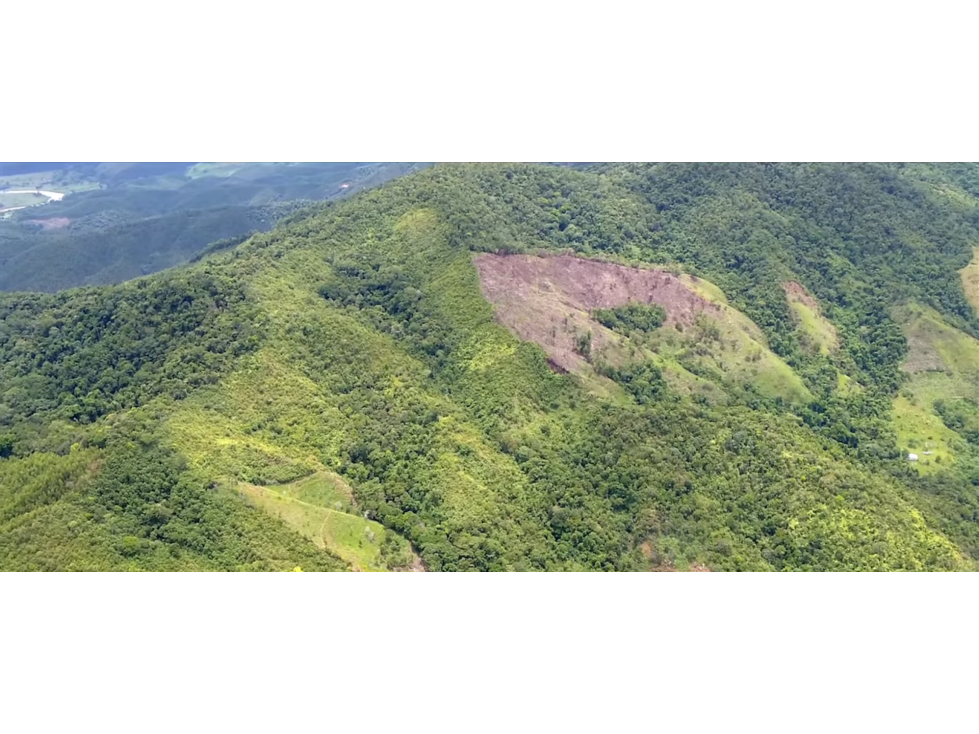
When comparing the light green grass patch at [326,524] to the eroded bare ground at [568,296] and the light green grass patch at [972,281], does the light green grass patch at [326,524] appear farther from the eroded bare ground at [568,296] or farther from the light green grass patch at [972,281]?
the light green grass patch at [972,281]

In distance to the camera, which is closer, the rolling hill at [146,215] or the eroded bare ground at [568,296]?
the eroded bare ground at [568,296]

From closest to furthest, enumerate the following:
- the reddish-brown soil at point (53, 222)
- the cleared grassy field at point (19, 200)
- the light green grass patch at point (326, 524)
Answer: the light green grass patch at point (326, 524)
the reddish-brown soil at point (53, 222)
the cleared grassy field at point (19, 200)

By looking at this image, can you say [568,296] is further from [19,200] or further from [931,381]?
[19,200]

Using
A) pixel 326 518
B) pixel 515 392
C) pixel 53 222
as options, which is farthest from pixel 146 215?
pixel 326 518

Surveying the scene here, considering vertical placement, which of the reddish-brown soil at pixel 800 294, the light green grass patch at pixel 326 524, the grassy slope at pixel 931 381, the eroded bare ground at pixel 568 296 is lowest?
the grassy slope at pixel 931 381

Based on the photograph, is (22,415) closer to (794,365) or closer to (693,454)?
(693,454)

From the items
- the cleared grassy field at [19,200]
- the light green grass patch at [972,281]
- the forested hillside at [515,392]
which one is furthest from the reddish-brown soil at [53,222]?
the light green grass patch at [972,281]
